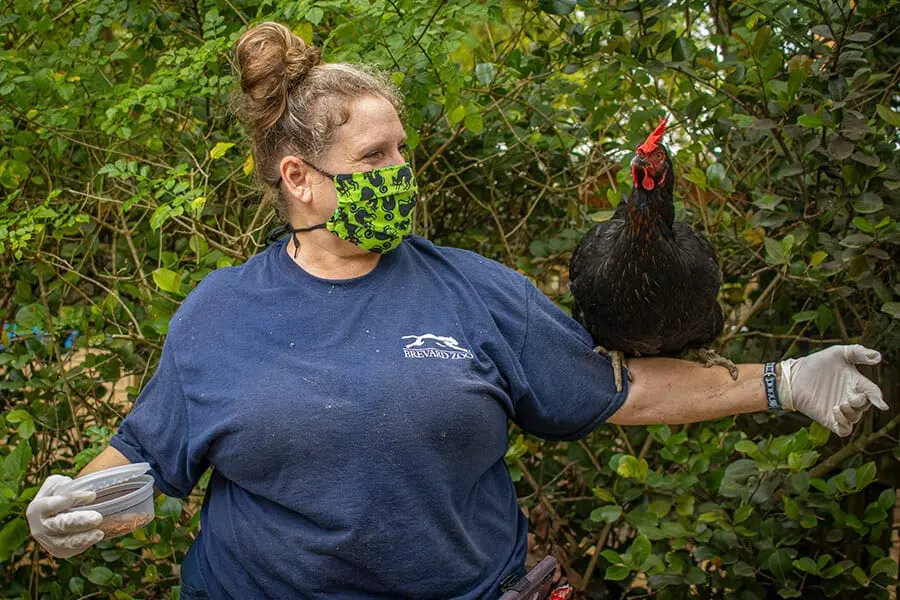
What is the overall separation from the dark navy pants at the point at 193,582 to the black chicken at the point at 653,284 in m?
1.07

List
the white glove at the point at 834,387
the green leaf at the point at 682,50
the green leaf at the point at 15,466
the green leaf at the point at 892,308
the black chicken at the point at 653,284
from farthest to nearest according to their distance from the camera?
the green leaf at the point at 682,50 → the green leaf at the point at 15,466 → the green leaf at the point at 892,308 → the black chicken at the point at 653,284 → the white glove at the point at 834,387

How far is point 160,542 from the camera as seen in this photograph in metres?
3.10

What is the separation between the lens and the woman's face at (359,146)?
229 cm

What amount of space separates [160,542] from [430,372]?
138 cm

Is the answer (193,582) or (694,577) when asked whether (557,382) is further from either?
(694,577)

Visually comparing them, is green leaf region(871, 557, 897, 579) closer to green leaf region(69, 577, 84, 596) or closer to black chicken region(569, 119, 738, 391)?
black chicken region(569, 119, 738, 391)

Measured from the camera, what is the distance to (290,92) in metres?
2.34

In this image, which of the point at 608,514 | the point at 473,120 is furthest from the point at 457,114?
the point at 608,514

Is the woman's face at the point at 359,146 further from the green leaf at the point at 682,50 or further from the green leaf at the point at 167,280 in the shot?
the green leaf at the point at 682,50

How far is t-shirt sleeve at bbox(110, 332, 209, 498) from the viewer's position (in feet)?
7.49

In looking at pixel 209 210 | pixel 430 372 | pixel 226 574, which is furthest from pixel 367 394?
pixel 209 210

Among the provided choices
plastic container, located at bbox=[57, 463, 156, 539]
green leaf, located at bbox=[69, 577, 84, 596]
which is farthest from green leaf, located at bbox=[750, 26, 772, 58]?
green leaf, located at bbox=[69, 577, 84, 596]

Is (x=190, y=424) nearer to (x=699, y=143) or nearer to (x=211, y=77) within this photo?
(x=211, y=77)

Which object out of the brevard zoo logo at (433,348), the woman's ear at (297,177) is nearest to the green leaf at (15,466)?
the woman's ear at (297,177)
